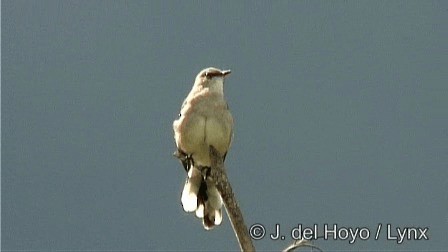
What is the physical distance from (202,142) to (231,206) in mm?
1658

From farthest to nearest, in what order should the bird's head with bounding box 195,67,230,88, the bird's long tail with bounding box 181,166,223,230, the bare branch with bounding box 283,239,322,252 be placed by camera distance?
the bird's head with bounding box 195,67,230,88
the bird's long tail with bounding box 181,166,223,230
the bare branch with bounding box 283,239,322,252

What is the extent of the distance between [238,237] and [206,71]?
2.73 metres

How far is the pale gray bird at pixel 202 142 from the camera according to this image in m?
6.16

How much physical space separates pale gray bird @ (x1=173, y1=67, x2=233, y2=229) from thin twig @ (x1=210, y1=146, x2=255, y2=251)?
47 centimetres

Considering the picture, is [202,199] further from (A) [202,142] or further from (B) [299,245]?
(B) [299,245]

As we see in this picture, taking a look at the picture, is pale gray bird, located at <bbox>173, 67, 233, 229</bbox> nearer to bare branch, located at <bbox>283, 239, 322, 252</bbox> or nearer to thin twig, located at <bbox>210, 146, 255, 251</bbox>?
thin twig, located at <bbox>210, 146, 255, 251</bbox>

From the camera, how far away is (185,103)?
671 cm

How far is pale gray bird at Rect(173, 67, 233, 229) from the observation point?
20.2 feet

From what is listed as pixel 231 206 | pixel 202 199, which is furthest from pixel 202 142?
pixel 231 206

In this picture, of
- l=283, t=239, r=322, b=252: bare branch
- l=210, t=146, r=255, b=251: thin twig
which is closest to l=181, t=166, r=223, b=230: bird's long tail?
l=210, t=146, r=255, b=251: thin twig

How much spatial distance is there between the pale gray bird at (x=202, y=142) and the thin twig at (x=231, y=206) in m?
0.47

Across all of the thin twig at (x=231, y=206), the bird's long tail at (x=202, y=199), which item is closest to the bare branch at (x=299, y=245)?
the thin twig at (x=231, y=206)

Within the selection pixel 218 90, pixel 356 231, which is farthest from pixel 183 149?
pixel 356 231

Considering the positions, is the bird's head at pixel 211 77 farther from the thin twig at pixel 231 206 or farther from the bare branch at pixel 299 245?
the bare branch at pixel 299 245
